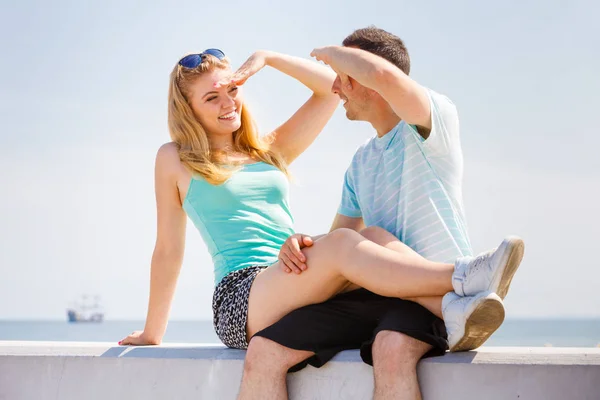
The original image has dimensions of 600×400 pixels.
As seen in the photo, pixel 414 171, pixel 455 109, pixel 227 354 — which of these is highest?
pixel 455 109

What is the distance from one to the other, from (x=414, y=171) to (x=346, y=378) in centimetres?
77

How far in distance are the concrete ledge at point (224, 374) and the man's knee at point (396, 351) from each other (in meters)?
0.08

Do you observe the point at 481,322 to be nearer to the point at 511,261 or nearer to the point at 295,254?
the point at 511,261

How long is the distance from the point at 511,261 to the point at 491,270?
71 mm

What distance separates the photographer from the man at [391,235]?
2391 millimetres

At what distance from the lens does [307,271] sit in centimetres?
258

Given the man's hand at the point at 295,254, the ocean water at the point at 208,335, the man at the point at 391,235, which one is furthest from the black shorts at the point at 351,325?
the ocean water at the point at 208,335

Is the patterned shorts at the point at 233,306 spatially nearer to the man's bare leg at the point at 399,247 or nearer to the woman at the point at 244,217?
the woman at the point at 244,217

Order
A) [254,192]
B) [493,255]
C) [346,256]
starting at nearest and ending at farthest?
[493,255], [346,256], [254,192]

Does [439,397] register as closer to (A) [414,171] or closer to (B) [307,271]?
(B) [307,271]

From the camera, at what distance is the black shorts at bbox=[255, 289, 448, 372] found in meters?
2.45

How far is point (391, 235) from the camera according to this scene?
2.65m

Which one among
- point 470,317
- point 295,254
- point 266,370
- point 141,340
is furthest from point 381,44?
point 141,340

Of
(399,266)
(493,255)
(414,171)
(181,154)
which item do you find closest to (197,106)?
(181,154)
